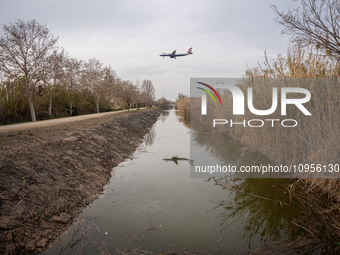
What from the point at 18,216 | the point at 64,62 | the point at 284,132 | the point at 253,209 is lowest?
the point at 253,209

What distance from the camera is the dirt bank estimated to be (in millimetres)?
3662

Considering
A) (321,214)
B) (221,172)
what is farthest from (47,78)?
(321,214)

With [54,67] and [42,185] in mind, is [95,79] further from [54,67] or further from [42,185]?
[42,185]

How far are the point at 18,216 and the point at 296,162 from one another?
7.16 m

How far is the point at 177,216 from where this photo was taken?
488 centimetres

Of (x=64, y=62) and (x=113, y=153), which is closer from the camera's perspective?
(x=113, y=153)

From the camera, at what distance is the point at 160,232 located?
4.26 m

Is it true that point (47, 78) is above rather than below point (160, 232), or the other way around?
above

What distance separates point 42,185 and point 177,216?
3177 millimetres

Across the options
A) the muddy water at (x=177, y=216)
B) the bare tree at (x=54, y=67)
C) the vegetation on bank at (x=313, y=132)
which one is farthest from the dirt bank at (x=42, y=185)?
the bare tree at (x=54, y=67)

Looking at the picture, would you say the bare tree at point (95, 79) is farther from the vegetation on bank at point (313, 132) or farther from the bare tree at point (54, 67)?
the vegetation on bank at point (313, 132)

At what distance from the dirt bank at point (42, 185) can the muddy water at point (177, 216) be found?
1.09 ft

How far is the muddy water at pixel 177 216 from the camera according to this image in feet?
12.7

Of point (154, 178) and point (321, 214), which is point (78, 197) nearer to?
point (154, 178)
